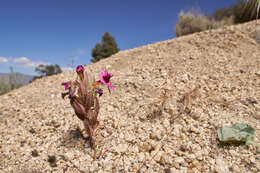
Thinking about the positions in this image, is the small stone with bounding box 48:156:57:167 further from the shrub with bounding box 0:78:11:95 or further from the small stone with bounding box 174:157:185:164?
the shrub with bounding box 0:78:11:95

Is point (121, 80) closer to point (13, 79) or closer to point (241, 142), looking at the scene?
point (241, 142)

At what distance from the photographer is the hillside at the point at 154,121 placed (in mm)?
1533

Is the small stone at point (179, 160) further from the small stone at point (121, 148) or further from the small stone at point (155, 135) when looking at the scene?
the small stone at point (121, 148)

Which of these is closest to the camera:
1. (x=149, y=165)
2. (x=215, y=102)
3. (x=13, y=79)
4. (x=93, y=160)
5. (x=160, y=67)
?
(x=149, y=165)

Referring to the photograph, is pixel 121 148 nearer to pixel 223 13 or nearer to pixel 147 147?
pixel 147 147

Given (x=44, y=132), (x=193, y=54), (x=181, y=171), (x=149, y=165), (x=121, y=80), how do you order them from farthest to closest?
(x=193, y=54)
(x=121, y=80)
(x=44, y=132)
(x=149, y=165)
(x=181, y=171)

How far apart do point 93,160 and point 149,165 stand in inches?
21.2

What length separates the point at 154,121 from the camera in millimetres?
2033

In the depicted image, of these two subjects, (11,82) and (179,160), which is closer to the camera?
(179,160)

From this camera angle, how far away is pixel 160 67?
3461 mm

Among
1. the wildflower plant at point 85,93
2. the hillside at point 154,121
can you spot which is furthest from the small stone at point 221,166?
the wildflower plant at point 85,93

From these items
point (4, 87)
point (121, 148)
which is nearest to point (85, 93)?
point (121, 148)

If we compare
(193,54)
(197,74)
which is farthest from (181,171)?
(193,54)

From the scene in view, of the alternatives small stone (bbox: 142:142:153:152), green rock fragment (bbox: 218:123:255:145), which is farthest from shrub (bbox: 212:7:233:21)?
small stone (bbox: 142:142:153:152)
